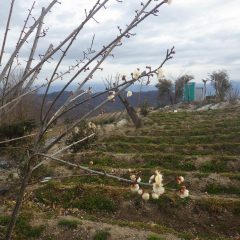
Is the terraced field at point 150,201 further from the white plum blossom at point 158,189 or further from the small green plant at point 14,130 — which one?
the white plum blossom at point 158,189

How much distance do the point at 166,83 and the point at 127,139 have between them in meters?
36.8

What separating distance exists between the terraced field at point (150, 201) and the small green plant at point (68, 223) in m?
0.09

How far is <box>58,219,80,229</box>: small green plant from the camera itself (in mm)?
10000

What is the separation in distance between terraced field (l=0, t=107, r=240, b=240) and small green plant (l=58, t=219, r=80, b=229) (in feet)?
0.29

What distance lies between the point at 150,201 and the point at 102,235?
330cm

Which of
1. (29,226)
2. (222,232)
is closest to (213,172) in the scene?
(222,232)

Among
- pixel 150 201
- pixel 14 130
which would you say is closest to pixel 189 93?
pixel 14 130

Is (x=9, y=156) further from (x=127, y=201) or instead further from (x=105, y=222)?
Answer: (x=105, y=222)

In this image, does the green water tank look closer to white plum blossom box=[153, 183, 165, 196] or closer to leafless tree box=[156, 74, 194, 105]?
leafless tree box=[156, 74, 194, 105]

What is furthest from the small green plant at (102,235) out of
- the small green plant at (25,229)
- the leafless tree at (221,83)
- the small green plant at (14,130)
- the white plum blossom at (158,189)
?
the leafless tree at (221,83)

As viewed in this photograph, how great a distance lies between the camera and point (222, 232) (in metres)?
11.4

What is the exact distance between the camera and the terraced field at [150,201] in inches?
404

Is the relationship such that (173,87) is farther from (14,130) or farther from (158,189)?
(158,189)

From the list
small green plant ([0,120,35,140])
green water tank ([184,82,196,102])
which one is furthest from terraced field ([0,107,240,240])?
green water tank ([184,82,196,102])
